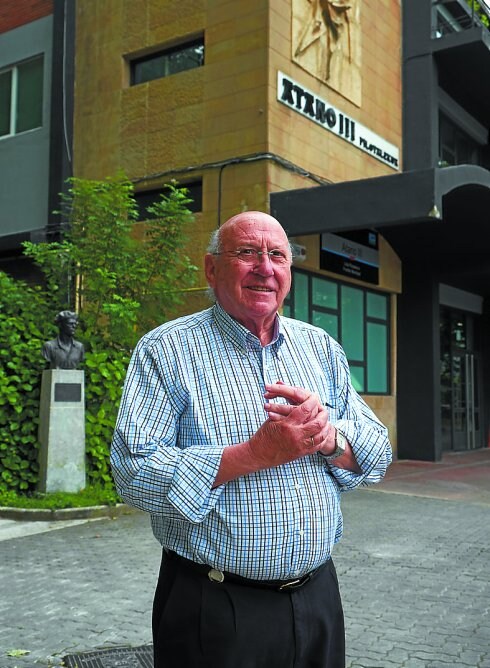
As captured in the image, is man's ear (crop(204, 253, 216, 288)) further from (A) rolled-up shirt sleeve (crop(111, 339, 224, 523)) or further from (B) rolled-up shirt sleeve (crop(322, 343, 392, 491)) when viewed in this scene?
(B) rolled-up shirt sleeve (crop(322, 343, 392, 491))

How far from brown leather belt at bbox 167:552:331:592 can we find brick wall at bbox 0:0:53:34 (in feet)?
52.2

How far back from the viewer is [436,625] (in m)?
4.54

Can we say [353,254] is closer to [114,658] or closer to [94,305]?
[94,305]

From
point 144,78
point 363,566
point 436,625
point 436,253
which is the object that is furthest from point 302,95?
point 436,625

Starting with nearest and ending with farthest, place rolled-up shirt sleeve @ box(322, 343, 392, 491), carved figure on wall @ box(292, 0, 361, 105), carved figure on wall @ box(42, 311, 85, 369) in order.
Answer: rolled-up shirt sleeve @ box(322, 343, 392, 491)
carved figure on wall @ box(42, 311, 85, 369)
carved figure on wall @ box(292, 0, 361, 105)

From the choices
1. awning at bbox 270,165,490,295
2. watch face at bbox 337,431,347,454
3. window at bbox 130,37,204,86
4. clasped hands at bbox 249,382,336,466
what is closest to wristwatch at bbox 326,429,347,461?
watch face at bbox 337,431,347,454

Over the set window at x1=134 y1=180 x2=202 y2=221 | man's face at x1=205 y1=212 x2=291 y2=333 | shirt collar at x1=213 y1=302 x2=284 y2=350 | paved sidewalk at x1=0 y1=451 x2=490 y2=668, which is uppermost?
window at x1=134 y1=180 x2=202 y2=221

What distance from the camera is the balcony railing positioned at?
612 inches

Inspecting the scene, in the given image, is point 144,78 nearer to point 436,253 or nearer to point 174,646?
point 436,253

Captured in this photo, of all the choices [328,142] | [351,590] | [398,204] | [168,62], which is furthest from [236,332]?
[168,62]

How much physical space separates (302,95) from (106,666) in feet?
34.6

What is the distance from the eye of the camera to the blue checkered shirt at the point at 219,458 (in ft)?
6.25

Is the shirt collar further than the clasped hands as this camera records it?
Yes

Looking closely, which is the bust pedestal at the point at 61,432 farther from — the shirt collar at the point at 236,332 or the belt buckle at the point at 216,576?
the belt buckle at the point at 216,576
